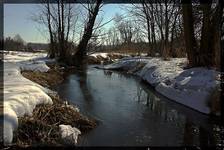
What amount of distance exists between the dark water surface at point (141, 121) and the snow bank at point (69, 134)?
17 centimetres

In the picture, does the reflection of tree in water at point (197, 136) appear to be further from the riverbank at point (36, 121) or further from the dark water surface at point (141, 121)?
the riverbank at point (36, 121)

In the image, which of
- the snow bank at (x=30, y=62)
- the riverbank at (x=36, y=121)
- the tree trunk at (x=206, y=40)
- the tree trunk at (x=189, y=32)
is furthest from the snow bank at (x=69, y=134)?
the snow bank at (x=30, y=62)

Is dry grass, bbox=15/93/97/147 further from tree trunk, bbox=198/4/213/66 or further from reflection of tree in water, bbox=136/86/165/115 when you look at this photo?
tree trunk, bbox=198/4/213/66

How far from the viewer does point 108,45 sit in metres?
82.2

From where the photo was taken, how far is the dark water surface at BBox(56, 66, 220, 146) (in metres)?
6.84

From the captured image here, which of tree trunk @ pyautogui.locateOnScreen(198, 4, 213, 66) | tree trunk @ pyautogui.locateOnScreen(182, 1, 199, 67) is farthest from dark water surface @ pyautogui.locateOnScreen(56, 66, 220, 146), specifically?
tree trunk @ pyautogui.locateOnScreen(182, 1, 199, 67)

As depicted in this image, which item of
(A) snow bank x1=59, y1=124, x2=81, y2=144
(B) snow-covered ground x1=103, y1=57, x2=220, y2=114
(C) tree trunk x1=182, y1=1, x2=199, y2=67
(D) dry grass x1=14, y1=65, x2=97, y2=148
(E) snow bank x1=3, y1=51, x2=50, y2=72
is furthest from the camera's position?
(E) snow bank x1=3, y1=51, x2=50, y2=72

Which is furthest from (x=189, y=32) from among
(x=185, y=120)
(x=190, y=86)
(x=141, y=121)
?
(x=141, y=121)

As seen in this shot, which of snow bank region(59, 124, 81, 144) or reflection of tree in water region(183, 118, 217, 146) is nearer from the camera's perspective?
snow bank region(59, 124, 81, 144)

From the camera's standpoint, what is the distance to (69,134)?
252 inches

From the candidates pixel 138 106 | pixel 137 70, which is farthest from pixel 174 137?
pixel 137 70

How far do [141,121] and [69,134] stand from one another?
103 inches

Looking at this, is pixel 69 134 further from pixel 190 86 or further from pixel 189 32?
pixel 189 32

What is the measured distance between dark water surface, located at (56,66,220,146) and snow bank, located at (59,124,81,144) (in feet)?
0.56
